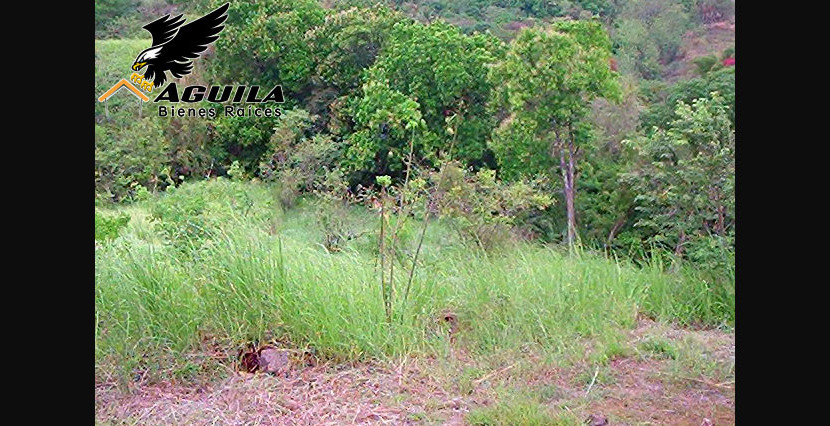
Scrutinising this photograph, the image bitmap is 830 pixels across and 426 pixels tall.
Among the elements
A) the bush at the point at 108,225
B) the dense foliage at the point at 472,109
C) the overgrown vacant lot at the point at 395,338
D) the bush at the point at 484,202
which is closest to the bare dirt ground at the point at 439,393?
the overgrown vacant lot at the point at 395,338

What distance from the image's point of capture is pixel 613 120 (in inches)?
226

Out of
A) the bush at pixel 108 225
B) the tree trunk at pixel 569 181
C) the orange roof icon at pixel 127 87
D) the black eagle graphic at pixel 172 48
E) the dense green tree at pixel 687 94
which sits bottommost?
the tree trunk at pixel 569 181

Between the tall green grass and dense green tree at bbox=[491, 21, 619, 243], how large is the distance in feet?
5.85

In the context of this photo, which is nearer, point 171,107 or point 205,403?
point 205,403

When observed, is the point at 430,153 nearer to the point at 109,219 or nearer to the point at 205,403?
the point at 109,219

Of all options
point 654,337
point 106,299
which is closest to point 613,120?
point 654,337

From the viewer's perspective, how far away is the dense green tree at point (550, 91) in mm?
5125

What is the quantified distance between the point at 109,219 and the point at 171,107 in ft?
2.17

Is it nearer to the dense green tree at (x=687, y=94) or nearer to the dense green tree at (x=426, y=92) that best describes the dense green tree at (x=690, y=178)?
the dense green tree at (x=687, y=94)

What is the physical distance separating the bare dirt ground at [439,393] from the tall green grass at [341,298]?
13cm

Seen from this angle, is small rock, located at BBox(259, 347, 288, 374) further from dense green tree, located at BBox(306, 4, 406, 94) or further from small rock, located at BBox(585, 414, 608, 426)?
dense green tree, located at BBox(306, 4, 406, 94)

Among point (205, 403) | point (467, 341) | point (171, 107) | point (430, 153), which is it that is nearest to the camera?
point (205, 403)

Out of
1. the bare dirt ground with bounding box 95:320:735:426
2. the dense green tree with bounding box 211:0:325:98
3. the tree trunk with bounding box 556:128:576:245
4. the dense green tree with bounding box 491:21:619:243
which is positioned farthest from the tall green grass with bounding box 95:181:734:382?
the tree trunk with bounding box 556:128:576:245

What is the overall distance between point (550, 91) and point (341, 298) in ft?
9.71
